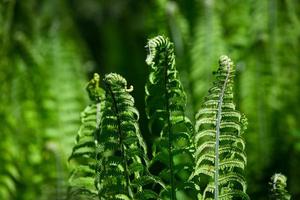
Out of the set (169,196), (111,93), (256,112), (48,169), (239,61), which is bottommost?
(169,196)

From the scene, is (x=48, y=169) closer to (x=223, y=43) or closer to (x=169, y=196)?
(x=223, y=43)

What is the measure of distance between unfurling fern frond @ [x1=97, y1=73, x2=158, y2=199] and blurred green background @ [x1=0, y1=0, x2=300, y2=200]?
131 cm

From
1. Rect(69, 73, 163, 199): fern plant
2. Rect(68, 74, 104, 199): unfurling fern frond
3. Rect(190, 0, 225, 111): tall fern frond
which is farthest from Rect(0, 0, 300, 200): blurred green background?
Rect(69, 73, 163, 199): fern plant

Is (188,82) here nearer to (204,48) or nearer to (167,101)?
(204,48)

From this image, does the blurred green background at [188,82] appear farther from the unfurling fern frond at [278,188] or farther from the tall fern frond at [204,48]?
the unfurling fern frond at [278,188]

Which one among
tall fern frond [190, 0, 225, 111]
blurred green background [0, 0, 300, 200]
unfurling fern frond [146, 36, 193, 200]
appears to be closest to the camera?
unfurling fern frond [146, 36, 193, 200]

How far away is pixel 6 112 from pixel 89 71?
0.70m

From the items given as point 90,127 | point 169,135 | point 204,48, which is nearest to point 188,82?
point 204,48

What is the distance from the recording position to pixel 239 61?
9.41ft

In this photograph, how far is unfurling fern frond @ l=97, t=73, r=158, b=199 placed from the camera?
110 centimetres

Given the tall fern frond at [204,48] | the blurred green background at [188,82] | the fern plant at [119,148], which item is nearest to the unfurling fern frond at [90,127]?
the fern plant at [119,148]

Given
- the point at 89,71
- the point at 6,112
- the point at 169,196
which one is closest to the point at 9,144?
the point at 6,112

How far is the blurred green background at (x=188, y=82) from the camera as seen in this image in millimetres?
2746

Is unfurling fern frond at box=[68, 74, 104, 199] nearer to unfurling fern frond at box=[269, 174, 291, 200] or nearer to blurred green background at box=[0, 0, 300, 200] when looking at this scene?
unfurling fern frond at box=[269, 174, 291, 200]
